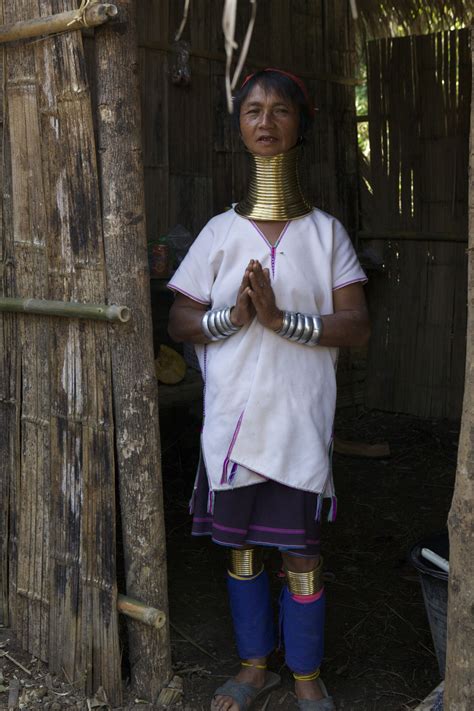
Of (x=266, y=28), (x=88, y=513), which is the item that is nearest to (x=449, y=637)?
(x=88, y=513)

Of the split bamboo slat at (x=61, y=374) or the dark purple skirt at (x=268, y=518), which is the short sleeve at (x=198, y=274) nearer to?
the split bamboo slat at (x=61, y=374)

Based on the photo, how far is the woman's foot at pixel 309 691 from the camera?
2.99 m

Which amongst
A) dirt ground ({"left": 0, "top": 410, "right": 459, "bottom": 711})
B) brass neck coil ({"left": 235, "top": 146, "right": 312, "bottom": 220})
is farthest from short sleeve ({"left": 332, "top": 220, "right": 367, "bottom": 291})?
dirt ground ({"left": 0, "top": 410, "right": 459, "bottom": 711})

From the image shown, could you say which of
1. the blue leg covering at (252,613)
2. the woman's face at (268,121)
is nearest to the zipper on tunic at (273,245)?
the woman's face at (268,121)

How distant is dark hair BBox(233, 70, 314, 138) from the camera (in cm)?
277

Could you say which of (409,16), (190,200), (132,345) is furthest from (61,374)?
(409,16)

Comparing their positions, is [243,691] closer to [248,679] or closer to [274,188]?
[248,679]

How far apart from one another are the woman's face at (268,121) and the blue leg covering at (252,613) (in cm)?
138

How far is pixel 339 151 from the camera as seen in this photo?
6.37 meters

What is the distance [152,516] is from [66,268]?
85cm

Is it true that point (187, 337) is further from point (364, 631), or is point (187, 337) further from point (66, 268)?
point (364, 631)

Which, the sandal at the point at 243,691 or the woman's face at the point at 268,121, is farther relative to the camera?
the sandal at the point at 243,691

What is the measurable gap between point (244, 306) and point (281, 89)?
2.21 feet

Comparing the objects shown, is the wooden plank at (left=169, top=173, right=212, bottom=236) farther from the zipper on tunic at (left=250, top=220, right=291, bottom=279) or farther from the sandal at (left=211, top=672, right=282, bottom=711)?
the sandal at (left=211, top=672, right=282, bottom=711)
